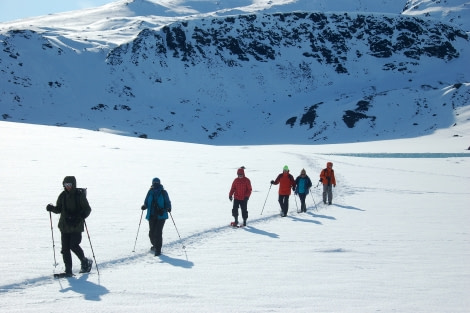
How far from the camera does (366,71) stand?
12338 cm

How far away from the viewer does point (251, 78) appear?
392 ft

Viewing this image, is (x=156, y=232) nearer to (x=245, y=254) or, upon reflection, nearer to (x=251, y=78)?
(x=245, y=254)

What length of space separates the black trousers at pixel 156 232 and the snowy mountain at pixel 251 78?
78.6 m

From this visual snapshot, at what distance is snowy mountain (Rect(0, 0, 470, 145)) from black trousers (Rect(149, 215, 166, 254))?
7855 cm

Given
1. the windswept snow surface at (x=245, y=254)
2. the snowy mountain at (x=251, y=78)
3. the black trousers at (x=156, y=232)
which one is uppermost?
the snowy mountain at (x=251, y=78)

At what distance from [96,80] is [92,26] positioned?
7880 centimetres

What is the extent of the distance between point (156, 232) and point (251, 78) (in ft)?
368

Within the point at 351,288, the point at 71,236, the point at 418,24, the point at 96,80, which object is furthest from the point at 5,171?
the point at 418,24

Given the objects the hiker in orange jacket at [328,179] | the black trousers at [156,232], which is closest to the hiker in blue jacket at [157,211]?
the black trousers at [156,232]

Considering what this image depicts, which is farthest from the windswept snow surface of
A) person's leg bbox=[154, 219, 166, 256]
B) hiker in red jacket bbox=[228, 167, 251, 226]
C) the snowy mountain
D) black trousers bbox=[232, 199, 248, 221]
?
the snowy mountain

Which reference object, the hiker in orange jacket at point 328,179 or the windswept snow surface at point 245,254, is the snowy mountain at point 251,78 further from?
the windswept snow surface at point 245,254

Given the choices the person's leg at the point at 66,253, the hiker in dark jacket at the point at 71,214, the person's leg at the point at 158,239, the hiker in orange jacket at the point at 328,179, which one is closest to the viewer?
the person's leg at the point at 66,253

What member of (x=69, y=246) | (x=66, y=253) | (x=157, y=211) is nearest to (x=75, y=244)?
(x=69, y=246)

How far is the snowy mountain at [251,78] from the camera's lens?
92.6 metres
